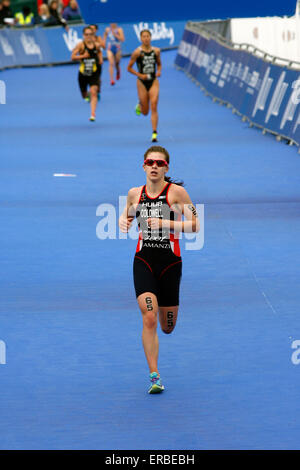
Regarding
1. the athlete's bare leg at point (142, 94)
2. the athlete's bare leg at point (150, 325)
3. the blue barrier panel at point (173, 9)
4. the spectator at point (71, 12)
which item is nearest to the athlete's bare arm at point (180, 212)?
the athlete's bare leg at point (150, 325)

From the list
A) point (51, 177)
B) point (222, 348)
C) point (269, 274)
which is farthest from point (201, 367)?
point (51, 177)

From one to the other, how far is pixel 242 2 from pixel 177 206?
5633mm

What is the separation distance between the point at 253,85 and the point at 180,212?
704 inches

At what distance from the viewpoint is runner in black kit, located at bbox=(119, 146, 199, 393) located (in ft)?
26.3

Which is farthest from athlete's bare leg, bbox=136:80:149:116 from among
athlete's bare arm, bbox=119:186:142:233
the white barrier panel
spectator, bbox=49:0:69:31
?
spectator, bbox=49:0:69:31

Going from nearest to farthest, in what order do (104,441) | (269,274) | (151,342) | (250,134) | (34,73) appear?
(104,441) < (151,342) < (269,274) < (250,134) < (34,73)

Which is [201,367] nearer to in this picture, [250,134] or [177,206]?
[177,206]

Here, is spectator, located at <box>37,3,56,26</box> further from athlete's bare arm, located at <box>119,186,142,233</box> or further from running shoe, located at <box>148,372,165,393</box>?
running shoe, located at <box>148,372,165,393</box>

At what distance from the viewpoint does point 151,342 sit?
25.9 feet

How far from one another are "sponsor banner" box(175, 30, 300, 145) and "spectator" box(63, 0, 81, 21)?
46.8 ft

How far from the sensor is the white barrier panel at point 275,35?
29.6 meters

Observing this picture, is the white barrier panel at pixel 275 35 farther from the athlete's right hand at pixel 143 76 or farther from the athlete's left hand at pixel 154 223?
the athlete's left hand at pixel 154 223

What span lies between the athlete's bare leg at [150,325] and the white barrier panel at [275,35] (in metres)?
21.8

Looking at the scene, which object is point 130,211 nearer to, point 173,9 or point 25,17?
point 173,9
